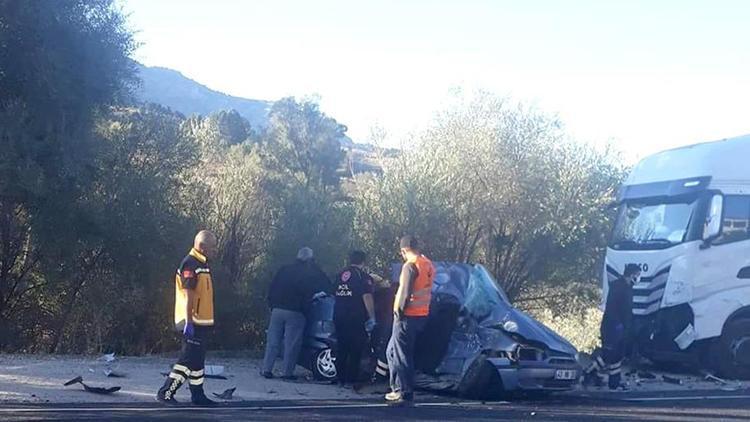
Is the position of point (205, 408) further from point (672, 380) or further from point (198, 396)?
point (672, 380)

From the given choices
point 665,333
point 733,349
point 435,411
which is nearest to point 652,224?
point 665,333

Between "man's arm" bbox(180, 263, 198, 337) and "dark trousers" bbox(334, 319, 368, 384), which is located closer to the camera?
"man's arm" bbox(180, 263, 198, 337)

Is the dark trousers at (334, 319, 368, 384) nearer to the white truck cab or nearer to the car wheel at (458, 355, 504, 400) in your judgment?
the car wheel at (458, 355, 504, 400)

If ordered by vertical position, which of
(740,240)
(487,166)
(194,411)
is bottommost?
(194,411)

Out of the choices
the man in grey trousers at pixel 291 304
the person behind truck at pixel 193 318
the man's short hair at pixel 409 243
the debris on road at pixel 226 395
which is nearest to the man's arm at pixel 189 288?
the person behind truck at pixel 193 318

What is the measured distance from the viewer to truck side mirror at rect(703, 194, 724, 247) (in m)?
15.2

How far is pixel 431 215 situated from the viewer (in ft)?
63.6

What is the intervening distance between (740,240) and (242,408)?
8841 millimetres

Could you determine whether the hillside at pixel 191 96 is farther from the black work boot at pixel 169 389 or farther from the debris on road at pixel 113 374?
the black work boot at pixel 169 389

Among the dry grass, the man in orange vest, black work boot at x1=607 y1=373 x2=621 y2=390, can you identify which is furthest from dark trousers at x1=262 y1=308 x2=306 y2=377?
the dry grass

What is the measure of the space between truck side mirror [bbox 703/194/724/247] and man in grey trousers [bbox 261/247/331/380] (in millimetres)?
6222

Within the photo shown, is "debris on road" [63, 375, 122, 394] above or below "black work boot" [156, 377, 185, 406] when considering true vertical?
below

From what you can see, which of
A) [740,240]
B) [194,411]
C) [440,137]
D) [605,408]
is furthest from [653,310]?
[194,411]

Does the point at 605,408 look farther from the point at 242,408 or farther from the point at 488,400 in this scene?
the point at 242,408
